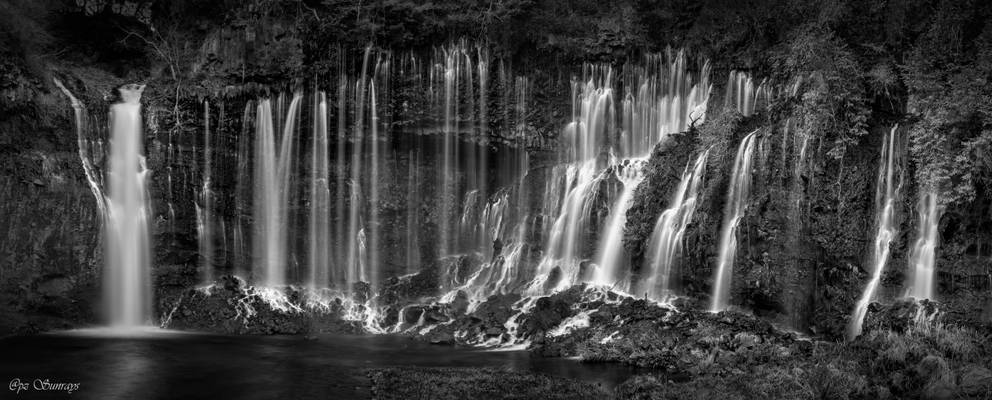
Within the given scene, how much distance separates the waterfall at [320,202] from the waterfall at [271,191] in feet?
3.16

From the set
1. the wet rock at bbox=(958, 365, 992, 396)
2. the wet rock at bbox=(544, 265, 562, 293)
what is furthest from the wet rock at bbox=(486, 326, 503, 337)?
the wet rock at bbox=(958, 365, 992, 396)

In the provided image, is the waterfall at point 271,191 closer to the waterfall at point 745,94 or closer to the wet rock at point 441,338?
the wet rock at point 441,338

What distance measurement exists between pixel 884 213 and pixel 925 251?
177 cm

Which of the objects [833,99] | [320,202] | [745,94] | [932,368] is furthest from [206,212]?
[932,368]

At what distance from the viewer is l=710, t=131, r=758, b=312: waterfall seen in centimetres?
2398

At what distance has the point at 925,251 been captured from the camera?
2120 cm

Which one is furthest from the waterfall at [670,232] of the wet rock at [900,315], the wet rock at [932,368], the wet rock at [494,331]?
the wet rock at [932,368]

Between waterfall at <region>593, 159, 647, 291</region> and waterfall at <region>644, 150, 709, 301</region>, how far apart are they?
4.00 feet

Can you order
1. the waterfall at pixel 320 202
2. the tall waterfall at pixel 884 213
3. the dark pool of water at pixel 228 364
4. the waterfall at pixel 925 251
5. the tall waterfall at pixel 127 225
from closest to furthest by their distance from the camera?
the dark pool of water at pixel 228 364 → the waterfall at pixel 925 251 → the tall waterfall at pixel 884 213 → the tall waterfall at pixel 127 225 → the waterfall at pixel 320 202

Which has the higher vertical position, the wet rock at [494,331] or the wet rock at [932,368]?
the wet rock at [932,368]

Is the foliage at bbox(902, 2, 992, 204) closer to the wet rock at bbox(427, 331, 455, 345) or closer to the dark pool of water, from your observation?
the dark pool of water

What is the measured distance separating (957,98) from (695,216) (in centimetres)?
815

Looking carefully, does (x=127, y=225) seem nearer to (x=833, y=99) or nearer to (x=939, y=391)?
(x=833, y=99)

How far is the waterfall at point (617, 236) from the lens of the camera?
90.2 ft
